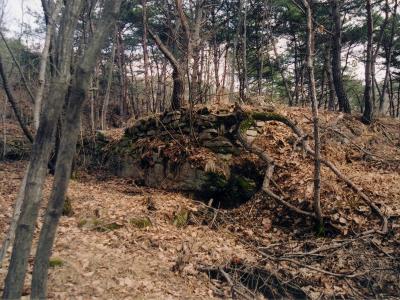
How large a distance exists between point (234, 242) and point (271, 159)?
2.30 m

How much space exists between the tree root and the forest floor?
6.6 inches

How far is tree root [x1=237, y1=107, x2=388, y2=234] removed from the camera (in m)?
6.13

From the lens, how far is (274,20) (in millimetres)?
16844

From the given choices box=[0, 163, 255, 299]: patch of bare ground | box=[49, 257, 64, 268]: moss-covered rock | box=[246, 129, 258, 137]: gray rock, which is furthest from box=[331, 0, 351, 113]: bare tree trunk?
box=[49, 257, 64, 268]: moss-covered rock

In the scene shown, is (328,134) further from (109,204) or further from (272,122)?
(109,204)

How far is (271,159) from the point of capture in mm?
7531

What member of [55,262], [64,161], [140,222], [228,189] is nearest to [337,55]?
[228,189]

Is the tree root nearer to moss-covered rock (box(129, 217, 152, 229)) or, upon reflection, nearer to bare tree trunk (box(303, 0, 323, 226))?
bare tree trunk (box(303, 0, 323, 226))

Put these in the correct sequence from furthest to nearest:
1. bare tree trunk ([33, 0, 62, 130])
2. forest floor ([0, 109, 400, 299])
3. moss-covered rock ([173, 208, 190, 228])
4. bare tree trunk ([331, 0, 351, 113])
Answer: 1. bare tree trunk ([331, 0, 351, 113])
2. moss-covered rock ([173, 208, 190, 228])
3. bare tree trunk ([33, 0, 62, 130])
4. forest floor ([0, 109, 400, 299])

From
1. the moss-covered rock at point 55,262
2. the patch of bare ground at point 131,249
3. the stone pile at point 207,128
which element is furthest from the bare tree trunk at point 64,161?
the stone pile at point 207,128

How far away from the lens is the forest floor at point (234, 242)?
4.53 m

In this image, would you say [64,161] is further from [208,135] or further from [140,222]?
[208,135]

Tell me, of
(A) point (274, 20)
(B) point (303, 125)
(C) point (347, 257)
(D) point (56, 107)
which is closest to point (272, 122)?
(B) point (303, 125)

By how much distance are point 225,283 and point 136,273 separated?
1.30 meters
